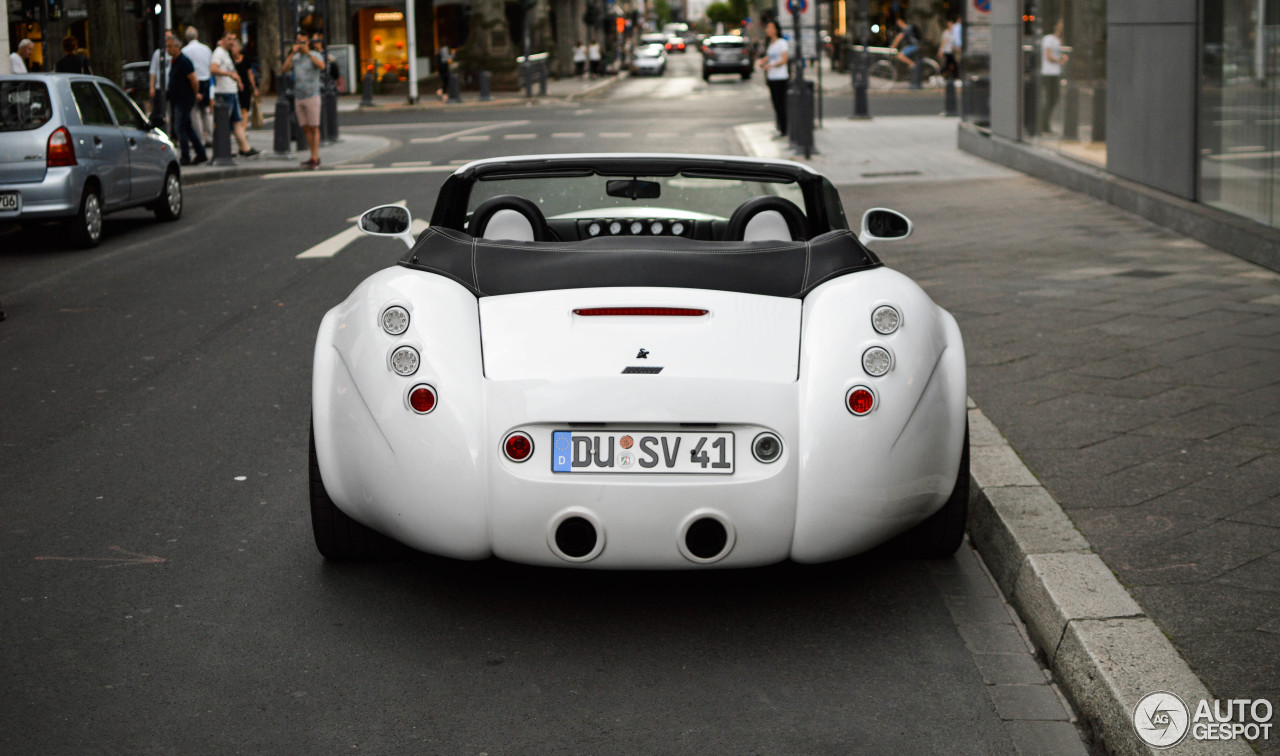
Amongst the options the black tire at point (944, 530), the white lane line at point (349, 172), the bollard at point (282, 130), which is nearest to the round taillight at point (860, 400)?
the black tire at point (944, 530)

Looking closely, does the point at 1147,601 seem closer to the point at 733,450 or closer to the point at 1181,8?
the point at 733,450

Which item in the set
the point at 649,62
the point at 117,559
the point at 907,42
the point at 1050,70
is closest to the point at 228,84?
the point at 1050,70

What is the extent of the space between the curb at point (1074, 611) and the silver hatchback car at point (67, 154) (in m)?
9.61

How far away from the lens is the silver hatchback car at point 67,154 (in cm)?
1233

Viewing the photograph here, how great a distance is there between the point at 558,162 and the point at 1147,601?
7.29 feet

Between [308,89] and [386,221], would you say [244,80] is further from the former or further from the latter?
[386,221]

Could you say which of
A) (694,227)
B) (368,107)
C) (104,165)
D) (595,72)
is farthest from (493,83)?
(694,227)

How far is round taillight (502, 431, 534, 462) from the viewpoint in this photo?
3.66 meters

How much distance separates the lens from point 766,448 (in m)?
3.66

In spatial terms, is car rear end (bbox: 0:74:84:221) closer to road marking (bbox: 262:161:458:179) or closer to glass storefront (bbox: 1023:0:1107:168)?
road marking (bbox: 262:161:458:179)

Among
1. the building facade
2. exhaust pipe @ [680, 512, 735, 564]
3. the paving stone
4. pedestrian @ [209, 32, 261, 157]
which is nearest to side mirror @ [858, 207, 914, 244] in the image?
exhaust pipe @ [680, 512, 735, 564]

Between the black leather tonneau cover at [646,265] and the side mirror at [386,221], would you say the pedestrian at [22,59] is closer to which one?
the side mirror at [386,221]

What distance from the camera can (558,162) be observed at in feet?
15.8

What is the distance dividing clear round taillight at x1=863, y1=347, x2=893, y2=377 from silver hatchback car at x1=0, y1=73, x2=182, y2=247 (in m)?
10.2
